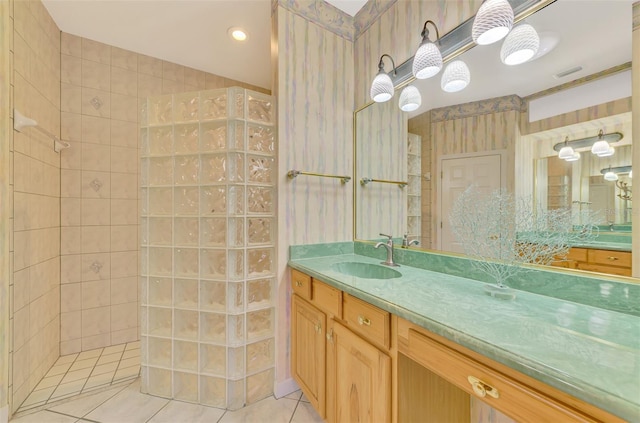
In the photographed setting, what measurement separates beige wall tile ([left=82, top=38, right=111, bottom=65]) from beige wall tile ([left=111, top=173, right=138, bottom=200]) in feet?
3.27

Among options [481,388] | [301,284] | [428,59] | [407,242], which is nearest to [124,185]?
[301,284]

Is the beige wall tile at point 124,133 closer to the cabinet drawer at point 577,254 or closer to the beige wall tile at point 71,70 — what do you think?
the beige wall tile at point 71,70

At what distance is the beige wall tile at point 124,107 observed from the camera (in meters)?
2.24

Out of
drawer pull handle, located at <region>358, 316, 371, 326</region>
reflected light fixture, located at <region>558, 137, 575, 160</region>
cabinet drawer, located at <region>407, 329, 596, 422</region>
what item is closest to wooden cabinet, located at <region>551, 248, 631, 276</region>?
reflected light fixture, located at <region>558, 137, 575, 160</region>

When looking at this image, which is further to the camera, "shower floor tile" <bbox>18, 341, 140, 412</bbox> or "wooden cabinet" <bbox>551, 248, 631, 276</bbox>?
"shower floor tile" <bbox>18, 341, 140, 412</bbox>

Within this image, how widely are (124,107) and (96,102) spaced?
0.19m

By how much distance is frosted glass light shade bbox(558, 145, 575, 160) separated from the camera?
947 mm

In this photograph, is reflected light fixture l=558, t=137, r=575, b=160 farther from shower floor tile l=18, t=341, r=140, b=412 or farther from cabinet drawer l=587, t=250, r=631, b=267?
shower floor tile l=18, t=341, r=140, b=412

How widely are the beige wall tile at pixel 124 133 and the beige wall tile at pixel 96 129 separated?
0.03 metres

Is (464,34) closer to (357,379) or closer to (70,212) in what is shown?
(357,379)

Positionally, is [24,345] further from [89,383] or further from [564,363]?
[564,363]

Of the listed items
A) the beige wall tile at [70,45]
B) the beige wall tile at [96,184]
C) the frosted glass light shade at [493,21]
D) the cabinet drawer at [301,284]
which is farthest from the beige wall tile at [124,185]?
the frosted glass light shade at [493,21]

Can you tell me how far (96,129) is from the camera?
217cm

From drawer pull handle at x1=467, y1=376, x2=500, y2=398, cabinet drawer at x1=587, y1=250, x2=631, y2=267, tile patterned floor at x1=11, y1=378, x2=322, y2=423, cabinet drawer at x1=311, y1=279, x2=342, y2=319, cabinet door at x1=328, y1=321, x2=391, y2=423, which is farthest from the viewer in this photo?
tile patterned floor at x1=11, y1=378, x2=322, y2=423
